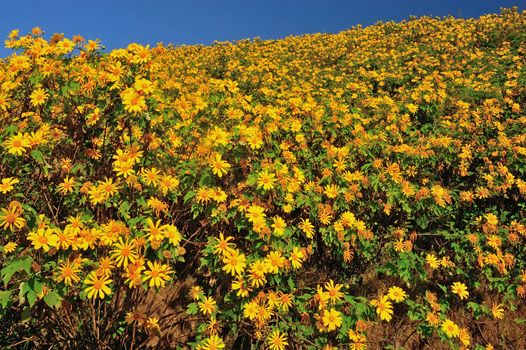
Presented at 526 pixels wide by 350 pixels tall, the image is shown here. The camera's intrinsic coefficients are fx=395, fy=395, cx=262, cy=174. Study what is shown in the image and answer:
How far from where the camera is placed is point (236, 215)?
11.6 feet

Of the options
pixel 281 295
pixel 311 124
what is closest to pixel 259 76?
pixel 311 124

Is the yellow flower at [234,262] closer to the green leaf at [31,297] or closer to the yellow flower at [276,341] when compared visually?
the yellow flower at [276,341]

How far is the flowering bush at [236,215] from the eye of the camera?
2.88 m

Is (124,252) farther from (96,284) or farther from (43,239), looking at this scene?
(43,239)

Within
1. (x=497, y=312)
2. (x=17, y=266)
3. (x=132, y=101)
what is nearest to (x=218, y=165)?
(x=132, y=101)

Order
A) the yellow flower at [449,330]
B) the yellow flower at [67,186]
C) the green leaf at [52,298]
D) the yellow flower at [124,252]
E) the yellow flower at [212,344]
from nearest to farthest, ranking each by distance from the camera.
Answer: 1. the green leaf at [52,298]
2. the yellow flower at [124,252]
3. the yellow flower at [212,344]
4. the yellow flower at [67,186]
5. the yellow flower at [449,330]

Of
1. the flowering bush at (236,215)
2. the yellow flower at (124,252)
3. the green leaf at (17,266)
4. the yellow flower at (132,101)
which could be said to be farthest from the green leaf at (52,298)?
the yellow flower at (132,101)

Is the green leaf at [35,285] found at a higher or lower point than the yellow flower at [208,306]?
higher

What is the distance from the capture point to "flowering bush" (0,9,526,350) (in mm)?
2883

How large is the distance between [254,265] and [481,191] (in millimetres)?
3993

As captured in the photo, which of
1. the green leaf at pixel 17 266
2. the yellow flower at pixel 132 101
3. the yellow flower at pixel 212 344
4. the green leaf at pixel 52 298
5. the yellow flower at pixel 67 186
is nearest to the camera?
the green leaf at pixel 17 266

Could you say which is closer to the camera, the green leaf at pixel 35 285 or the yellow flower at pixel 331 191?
the green leaf at pixel 35 285

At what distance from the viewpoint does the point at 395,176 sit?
17.0 ft

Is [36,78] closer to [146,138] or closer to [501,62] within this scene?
[146,138]
